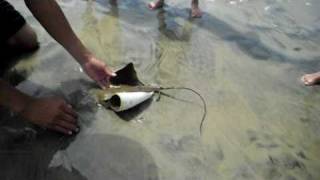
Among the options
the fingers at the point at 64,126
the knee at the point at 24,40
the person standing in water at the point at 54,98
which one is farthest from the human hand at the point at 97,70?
the knee at the point at 24,40

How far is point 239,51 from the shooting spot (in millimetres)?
3859

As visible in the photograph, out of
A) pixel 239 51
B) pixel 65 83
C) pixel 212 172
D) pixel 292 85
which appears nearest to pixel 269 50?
pixel 239 51

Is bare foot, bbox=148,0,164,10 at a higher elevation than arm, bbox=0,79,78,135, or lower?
lower

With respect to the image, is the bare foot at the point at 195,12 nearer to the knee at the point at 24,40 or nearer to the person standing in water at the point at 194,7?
the person standing in water at the point at 194,7

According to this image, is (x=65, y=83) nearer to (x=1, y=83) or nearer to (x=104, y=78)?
(x=104, y=78)

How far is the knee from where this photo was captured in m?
3.32

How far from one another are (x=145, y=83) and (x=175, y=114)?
44cm

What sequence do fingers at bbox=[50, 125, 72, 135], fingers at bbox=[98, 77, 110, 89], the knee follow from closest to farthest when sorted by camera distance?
fingers at bbox=[50, 125, 72, 135], fingers at bbox=[98, 77, 110, 89], the knee

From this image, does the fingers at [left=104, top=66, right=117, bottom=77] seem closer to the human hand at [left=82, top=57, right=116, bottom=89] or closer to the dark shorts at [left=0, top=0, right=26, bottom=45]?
the human hand at [left=82, top=57, right=116, bottom=89]

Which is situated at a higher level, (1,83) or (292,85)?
(1,83)

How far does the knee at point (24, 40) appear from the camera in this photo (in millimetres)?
3320

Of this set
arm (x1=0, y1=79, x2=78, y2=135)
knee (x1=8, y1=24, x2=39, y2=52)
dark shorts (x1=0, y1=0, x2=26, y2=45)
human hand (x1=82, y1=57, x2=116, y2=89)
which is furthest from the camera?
knee (x1=8, y1=24, x2=39, y2=52)

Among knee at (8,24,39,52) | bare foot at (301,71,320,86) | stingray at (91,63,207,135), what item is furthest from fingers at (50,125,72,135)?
bare foot at (301,71,320,86)

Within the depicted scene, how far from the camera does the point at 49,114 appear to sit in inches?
98.6
